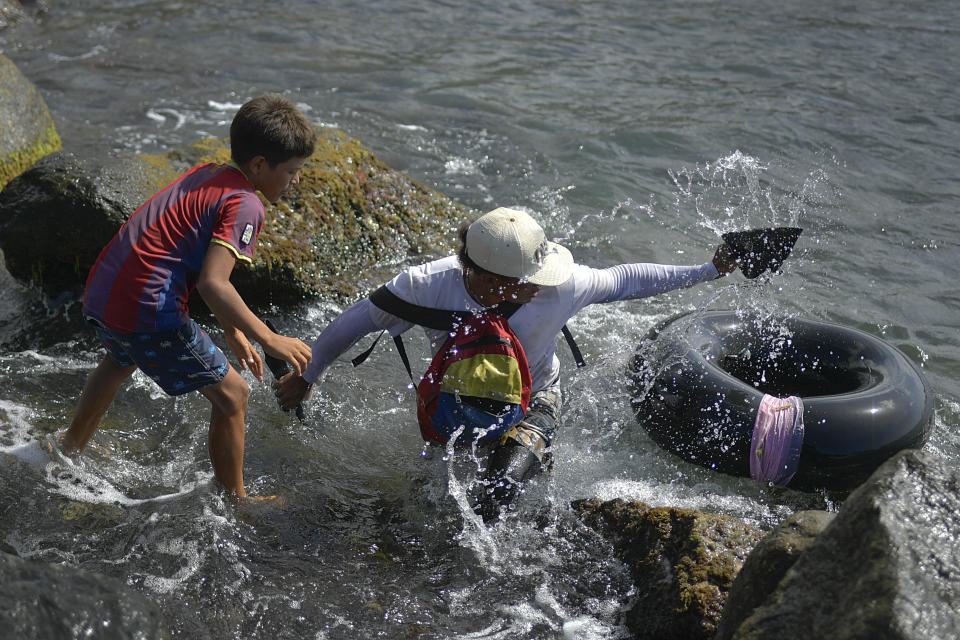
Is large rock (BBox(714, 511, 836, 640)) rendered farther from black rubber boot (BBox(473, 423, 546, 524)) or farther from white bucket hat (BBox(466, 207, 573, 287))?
white bucket hat (BBox(466, 207, 573, 287))

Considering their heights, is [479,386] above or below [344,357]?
above

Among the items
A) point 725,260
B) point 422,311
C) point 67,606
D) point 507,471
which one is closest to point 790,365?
point 725,260

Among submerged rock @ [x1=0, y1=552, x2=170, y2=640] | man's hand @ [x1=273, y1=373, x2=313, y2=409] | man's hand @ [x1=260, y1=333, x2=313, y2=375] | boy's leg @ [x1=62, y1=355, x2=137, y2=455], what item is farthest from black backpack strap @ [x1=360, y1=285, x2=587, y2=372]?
submerged rock @ [x1=0, y1=552, x2=170, y2=640]

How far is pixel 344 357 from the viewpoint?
5.98 meters

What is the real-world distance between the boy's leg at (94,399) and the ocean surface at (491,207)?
155mm

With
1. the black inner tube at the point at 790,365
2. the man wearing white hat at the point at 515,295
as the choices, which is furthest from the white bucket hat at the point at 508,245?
the black inner tube at the point at 790,365

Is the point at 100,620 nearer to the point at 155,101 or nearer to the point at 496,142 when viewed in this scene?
the point at 496,142

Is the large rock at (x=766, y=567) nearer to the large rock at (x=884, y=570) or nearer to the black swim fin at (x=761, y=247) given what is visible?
the large rock at (x=884, y=570)

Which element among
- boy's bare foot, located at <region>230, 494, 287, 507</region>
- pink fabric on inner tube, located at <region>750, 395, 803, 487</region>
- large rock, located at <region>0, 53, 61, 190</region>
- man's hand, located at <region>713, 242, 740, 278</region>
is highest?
man's hand, located at <region>713, 242, 740, 278</region>

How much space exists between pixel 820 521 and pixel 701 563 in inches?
22.2

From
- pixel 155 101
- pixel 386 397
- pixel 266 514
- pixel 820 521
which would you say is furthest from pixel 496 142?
pixel 820 521

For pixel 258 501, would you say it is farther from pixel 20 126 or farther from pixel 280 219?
pixel 20 126

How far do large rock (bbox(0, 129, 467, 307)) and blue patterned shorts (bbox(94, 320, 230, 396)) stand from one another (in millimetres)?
2124

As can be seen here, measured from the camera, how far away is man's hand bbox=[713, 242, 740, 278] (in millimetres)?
4309
